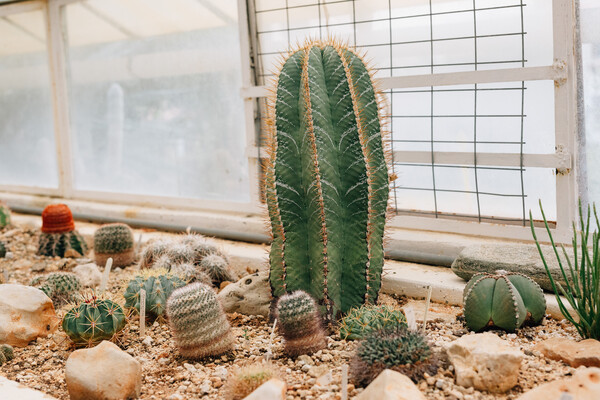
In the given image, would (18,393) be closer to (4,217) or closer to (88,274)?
(88,274)

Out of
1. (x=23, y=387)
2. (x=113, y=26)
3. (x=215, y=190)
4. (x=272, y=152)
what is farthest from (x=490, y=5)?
(x=113, y=26)

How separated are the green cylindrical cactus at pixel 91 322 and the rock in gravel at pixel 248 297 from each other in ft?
2.08

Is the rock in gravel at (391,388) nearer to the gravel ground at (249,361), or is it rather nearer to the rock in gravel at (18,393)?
the gravel ground at (249,361)

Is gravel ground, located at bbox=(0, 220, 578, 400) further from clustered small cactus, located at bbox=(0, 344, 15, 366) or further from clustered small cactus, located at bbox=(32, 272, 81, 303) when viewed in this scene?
clustered small cactus, located at bbox=(32, 272, 81, 303)

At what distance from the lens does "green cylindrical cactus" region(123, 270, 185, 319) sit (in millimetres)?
3309

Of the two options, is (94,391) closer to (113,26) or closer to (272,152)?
(272,152)

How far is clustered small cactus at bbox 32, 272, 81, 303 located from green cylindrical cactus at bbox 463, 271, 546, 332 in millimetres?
2198

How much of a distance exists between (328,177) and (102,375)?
128cm

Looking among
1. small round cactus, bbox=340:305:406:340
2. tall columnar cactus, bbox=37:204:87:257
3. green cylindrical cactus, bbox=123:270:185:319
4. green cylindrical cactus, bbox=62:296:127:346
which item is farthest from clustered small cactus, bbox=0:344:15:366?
tall columnar cactus, bbox=37:204:87:257

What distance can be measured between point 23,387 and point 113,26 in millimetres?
3830

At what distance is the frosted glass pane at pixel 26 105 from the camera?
6.30 metres

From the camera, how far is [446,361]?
246 cm

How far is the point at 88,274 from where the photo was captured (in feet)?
13.6

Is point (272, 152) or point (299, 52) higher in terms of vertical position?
point (299, 52)
